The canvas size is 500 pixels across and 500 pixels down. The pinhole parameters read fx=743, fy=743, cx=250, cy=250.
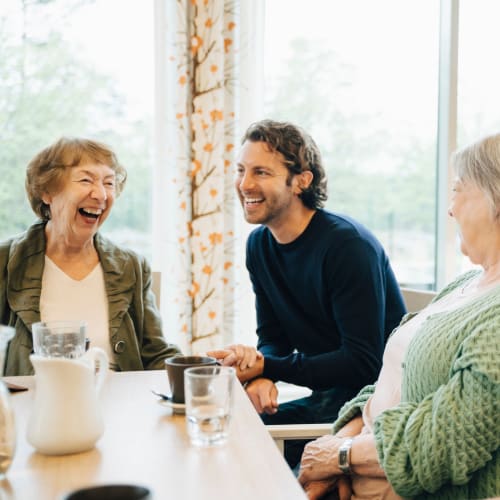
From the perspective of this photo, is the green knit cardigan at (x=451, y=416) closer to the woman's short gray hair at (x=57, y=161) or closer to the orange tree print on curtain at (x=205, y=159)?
the woman's short gray hair at (x=57, y=161)

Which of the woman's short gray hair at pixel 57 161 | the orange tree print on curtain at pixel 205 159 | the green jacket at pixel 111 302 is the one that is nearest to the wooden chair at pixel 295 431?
the green jacket at pixel 111 302

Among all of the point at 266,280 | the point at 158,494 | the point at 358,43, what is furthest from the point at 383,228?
the point at 158,494

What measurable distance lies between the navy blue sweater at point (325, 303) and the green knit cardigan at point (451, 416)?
0.58m

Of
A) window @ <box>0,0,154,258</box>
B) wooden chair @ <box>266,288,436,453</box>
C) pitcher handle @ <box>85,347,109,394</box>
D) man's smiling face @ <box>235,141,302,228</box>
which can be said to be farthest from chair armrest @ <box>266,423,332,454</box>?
window @ <box>0,0,154,258</box>

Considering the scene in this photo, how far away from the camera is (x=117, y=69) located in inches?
126

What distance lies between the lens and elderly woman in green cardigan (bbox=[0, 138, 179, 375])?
80.1 inches

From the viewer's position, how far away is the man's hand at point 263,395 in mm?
1976

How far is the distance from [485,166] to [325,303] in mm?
758

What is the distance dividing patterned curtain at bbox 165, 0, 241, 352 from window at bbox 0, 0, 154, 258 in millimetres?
250

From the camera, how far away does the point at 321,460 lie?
1.56 m

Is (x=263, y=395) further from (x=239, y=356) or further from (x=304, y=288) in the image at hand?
(x=304, y=288)

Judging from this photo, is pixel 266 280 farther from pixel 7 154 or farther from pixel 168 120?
pixel 7 154

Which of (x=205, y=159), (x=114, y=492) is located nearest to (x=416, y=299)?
(x=205, y=159)

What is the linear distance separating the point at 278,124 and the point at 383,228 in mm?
1387
